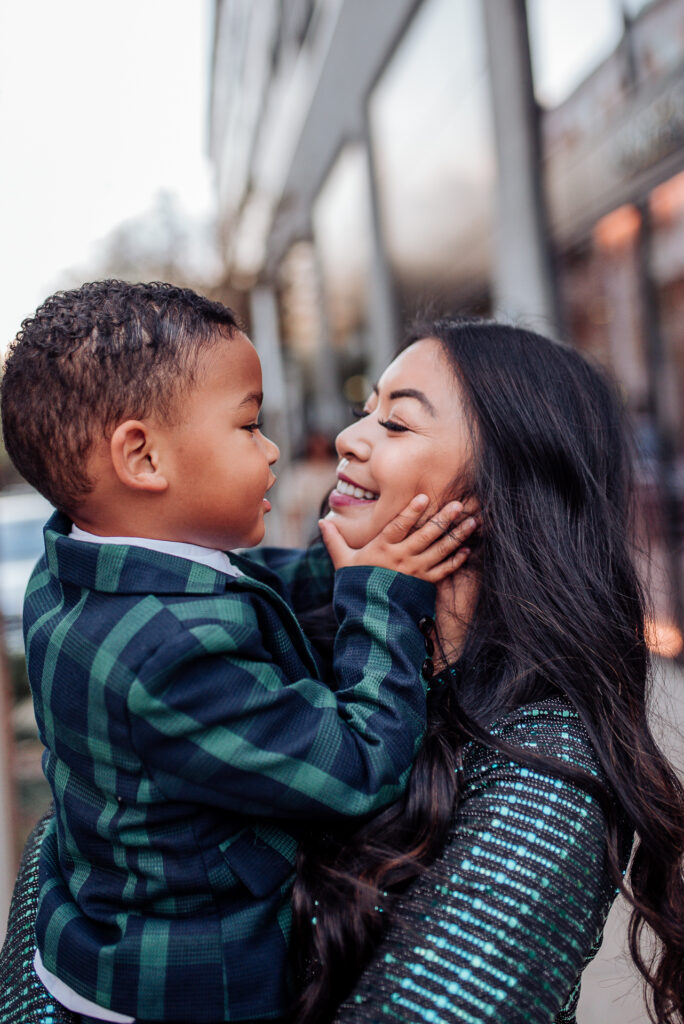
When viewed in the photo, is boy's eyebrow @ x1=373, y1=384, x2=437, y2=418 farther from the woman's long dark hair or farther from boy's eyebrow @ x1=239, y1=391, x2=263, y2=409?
boy's eyebrow @ x1=239, y1=391, x2=263, y2=409

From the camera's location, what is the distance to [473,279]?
7539 mm

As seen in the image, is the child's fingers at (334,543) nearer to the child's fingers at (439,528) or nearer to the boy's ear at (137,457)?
the child's fingers at (439,528)

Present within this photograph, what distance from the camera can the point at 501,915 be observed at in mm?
1052

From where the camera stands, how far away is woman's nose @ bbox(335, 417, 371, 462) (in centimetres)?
158

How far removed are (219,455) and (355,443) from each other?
1.37ft

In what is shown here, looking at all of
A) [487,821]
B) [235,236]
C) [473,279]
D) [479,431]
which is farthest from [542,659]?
[235,236]

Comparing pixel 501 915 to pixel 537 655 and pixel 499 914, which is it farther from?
pixel 537 655

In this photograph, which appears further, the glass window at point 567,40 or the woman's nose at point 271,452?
the glass window at point 567,40

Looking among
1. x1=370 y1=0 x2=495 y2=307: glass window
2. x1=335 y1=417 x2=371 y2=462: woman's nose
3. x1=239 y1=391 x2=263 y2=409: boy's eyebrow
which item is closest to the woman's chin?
x1=335 y1=417 x2=371 y2=462: woman's nose

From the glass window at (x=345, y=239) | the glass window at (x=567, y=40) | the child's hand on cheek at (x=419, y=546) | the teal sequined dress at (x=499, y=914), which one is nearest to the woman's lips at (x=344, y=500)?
the child's hand on cheek at (x=419, y=546)

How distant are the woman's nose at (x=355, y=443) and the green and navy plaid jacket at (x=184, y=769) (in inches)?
18.4

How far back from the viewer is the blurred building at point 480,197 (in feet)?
16.6

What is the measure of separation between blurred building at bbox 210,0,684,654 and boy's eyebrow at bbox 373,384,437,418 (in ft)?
1.93

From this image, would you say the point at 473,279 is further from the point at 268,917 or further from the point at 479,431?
the point at 268,917
